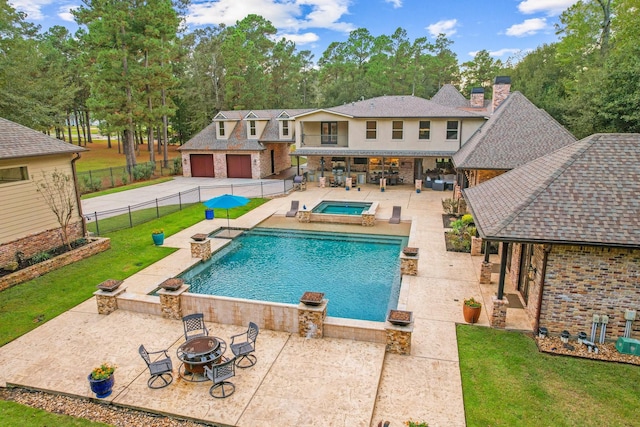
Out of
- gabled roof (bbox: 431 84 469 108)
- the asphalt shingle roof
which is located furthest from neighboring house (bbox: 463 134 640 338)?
gabled roof (bbox: 431 84 469 108)

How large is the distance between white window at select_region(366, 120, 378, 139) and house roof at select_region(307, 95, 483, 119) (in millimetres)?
657

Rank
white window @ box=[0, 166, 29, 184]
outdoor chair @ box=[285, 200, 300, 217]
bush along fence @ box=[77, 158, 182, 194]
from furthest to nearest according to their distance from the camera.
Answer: bush along fence @ box=[77, 158, 182, 194] < outdoor chair @ box=[285, 200, 300, 217] < white window @ box=[0, 166, 29, 184]

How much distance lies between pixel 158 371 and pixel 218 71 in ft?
163

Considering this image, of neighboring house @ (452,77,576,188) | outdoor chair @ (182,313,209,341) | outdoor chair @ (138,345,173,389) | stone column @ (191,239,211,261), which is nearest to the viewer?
outdoor chair @ (138,345,173,389)

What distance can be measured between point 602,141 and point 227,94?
42137 millimetres

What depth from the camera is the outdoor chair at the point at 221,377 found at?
302 inches

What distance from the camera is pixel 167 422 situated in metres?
7.19

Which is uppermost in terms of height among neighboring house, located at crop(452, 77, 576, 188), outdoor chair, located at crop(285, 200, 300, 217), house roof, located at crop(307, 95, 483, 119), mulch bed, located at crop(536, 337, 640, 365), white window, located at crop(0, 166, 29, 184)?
house roof, located at crop(307, 95, 483, 119)

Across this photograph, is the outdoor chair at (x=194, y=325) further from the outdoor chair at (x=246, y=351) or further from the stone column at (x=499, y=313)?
the stone column at (x=499, y=313)

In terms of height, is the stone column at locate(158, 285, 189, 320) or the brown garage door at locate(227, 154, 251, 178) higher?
the brown garage door at locate(227, 154, 251, 178)

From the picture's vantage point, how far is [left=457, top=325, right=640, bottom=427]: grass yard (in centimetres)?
702

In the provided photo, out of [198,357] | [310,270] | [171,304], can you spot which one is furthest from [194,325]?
[310,270]

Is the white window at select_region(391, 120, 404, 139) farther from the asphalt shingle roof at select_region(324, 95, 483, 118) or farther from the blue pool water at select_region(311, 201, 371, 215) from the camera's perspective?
the blue pool water at select_region(311, 201, 371, 215)

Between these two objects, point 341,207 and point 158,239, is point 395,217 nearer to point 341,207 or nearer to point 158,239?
point 341,207
